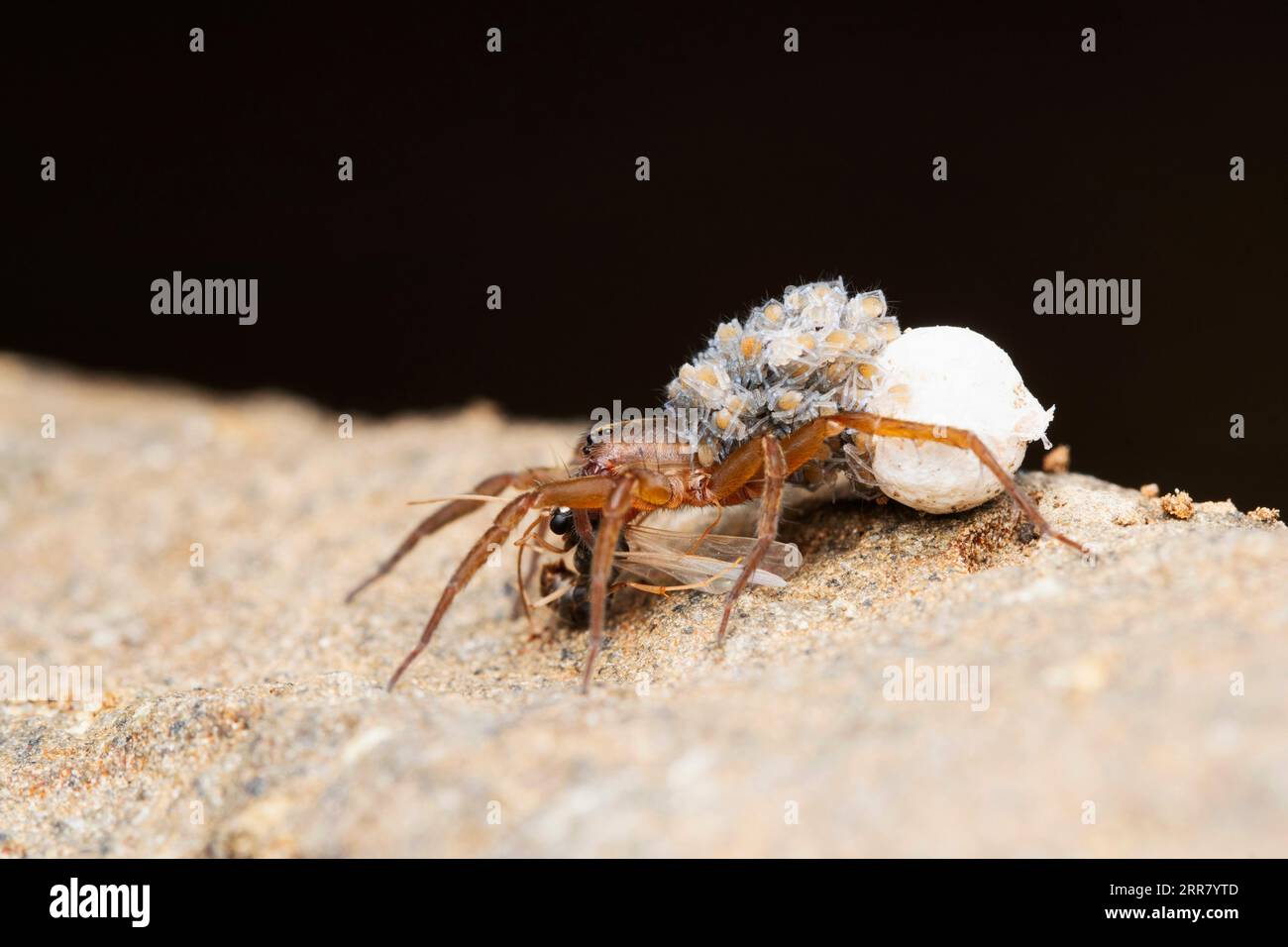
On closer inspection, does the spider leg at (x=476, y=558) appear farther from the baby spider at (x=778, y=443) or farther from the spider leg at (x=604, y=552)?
the spider leg at (x=604, y=552)

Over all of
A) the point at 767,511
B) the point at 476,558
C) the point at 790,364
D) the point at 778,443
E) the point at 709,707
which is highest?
the point at 790,364

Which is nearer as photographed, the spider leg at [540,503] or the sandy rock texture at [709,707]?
the sandy rock texture at [709,707]

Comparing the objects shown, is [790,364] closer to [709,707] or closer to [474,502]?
[474,502]

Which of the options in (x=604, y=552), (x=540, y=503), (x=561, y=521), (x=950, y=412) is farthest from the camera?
(x=561, y=521)

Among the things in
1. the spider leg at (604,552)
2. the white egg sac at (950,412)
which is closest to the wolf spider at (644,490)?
the spider leg at (604,552)

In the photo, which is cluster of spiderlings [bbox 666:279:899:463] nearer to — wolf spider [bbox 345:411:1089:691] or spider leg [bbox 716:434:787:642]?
wolf spider [bbox 345:411:1089:691]

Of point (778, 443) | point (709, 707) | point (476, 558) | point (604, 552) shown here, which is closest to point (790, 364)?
point (778, 443)

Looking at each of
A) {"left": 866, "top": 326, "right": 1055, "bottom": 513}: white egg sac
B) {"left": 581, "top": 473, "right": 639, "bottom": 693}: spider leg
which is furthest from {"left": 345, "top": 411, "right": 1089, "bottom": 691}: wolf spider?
{"left": 866, "top": 326, "right": 1055, "bottom": 513}: white egg sac

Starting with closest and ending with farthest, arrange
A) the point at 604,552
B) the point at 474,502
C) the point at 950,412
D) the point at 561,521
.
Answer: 1. the point at 604,552
2. the point at 950,412
3. the point at 561,521
4. the point at 474,502
